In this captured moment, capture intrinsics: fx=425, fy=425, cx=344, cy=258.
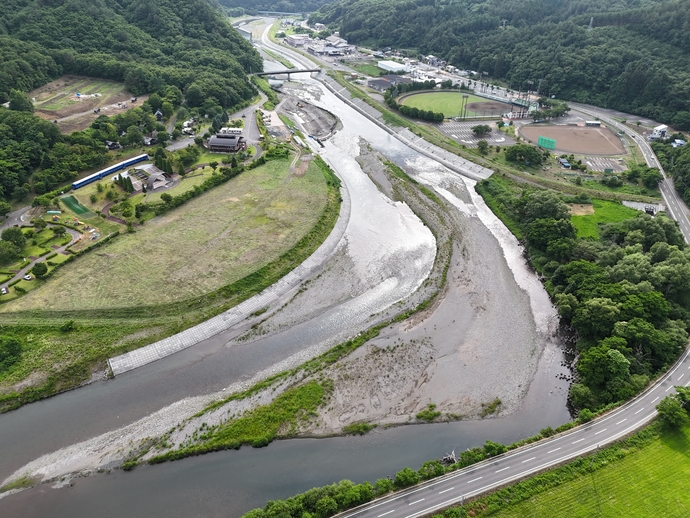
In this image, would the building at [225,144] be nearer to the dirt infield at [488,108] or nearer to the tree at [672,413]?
the dirt infield at [488,108]

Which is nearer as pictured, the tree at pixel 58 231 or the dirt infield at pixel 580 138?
the tree at pixel 58 231

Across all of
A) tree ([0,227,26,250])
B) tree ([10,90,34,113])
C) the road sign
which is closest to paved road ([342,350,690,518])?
tree ([0,227,26,250])

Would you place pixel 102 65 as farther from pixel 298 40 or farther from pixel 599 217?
pixel 599 217

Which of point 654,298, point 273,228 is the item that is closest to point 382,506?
point 654,298

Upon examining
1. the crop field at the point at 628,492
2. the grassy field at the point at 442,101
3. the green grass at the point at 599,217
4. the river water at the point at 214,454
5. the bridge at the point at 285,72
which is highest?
the grassy field at the point at 442,101

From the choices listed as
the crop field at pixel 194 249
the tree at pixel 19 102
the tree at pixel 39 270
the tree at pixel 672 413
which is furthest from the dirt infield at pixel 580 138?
the tree at pixel 19 102

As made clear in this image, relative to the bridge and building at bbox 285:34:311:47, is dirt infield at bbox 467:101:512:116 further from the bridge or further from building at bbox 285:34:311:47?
building at bbox 285:34:311:47

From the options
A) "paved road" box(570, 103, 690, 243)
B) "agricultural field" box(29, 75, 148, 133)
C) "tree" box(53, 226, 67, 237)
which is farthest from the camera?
"agricultural field" box(29, 75, 148, 133)
